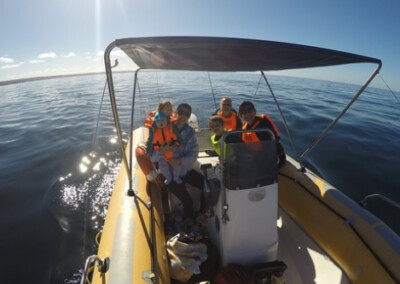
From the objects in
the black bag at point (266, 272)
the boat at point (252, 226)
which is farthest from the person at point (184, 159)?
the black bag at point (266, 272)

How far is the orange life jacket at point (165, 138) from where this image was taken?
2693 mm

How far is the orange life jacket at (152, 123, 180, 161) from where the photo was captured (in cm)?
269

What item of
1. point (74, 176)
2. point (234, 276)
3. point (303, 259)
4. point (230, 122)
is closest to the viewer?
point (234, 276)

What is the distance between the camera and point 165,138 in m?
2.71

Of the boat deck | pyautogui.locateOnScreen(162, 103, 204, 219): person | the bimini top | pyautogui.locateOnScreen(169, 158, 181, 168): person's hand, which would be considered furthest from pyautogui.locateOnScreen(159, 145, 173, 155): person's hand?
the boat deck

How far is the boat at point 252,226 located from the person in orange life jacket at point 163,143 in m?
0.43

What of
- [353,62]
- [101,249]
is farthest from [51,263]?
[353,62]

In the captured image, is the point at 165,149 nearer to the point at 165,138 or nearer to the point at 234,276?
the point at 165,138

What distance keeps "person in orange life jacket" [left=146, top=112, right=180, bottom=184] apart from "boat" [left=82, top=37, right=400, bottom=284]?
1.42 feet

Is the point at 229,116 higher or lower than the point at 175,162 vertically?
higher

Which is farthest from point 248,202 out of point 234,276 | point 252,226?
point 234,276

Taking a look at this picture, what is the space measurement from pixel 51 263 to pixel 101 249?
1.72 metres

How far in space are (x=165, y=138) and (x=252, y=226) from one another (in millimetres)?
1393

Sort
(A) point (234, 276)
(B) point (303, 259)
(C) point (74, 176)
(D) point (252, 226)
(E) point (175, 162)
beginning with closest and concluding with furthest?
(A) point (234, 276) → (D) point (252, 226) → (B) point (303, 259) → (E) point (175, 162) → (C) point (74, 176)
